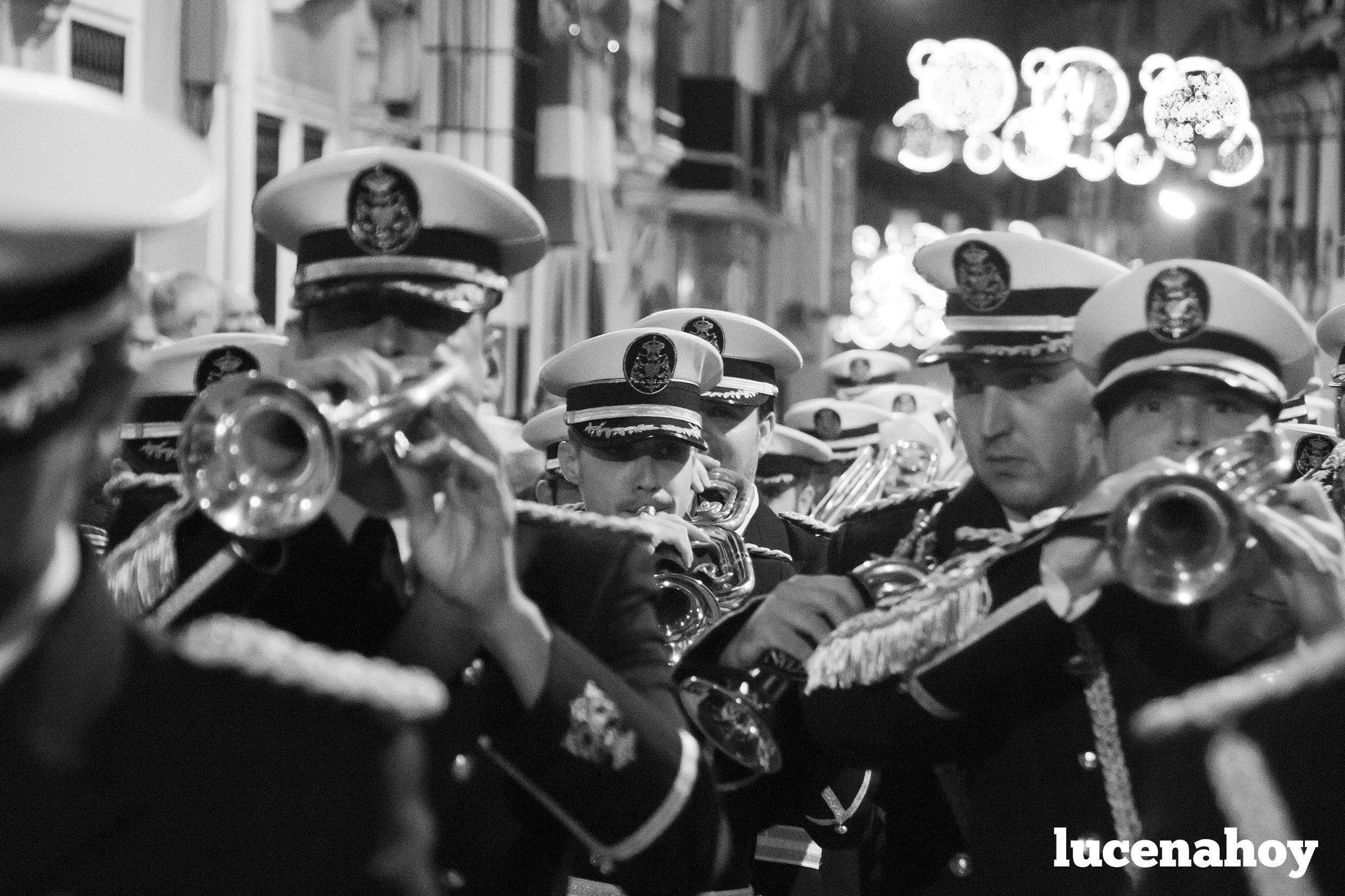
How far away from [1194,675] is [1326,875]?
0.85m

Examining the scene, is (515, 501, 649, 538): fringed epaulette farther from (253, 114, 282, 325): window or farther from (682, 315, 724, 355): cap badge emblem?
(253, 114, 282, 325): window

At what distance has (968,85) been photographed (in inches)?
1107

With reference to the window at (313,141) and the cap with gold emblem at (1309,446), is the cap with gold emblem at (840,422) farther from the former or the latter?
the cap with gold emblem at (1309,446)

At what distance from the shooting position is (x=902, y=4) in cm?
4116

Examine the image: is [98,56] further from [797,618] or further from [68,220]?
[68,220]

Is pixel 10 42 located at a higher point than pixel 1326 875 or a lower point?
higher

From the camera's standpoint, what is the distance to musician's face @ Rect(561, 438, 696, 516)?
17.7 ft

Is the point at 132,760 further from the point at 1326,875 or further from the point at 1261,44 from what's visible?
the point at 1261,44

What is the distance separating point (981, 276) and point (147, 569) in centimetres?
195

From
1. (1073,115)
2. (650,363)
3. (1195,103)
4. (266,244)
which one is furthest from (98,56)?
(1073,115)

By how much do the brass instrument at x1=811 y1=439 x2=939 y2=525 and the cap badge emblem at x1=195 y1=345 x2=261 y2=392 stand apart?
261 centimetres

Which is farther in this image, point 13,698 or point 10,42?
point 10,42

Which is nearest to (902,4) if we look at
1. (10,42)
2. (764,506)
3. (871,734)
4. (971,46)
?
(971,46)

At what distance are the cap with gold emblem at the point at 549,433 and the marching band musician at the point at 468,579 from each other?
347 centimetres
